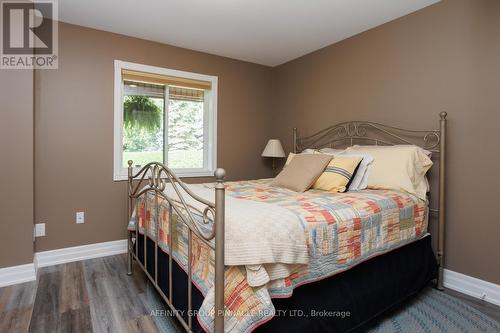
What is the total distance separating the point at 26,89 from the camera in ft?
7.59

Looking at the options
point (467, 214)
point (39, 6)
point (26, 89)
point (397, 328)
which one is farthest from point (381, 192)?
point (39, 6)

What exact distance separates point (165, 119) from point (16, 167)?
5.13 ft

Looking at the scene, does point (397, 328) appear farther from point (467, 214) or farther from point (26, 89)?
point (26, 89)

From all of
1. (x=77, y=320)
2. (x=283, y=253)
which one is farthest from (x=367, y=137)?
(x=77, y=320)

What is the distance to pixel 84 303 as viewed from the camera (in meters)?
1.99

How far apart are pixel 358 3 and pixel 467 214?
1942 mm

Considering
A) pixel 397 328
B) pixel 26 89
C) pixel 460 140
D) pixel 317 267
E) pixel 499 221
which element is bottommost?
pixel 397 328

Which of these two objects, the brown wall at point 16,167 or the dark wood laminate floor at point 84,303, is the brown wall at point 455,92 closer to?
the dark wood laminate floor at point 84,303

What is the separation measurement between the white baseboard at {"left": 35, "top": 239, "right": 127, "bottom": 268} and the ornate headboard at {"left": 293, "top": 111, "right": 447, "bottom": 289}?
240 cm

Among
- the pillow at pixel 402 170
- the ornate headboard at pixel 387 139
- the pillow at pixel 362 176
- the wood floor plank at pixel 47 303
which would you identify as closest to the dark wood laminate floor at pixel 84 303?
the wood floor plank at pixel 47 303

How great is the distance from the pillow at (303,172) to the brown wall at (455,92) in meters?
0.88

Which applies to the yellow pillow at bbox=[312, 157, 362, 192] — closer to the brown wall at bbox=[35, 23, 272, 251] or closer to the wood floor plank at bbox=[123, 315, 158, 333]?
the wood floor plank at bbox=[123, 315, 158, 333]

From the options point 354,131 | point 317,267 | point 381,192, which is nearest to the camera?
point 317,267

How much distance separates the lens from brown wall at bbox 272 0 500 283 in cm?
212
